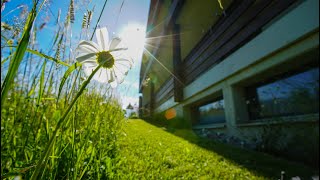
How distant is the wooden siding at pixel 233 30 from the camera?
11.5 ft

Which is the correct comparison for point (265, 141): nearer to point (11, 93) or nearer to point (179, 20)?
point (11, 93)

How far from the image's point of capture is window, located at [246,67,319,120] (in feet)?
9.04

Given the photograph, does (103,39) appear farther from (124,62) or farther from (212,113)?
(212,113)

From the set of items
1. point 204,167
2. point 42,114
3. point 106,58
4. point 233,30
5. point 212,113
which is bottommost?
point 204,167

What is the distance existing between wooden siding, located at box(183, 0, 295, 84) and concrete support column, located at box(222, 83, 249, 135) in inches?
33.0

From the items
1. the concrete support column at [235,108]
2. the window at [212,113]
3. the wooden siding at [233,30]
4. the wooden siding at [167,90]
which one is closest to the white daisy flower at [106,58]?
the wooden siding at [233,30]

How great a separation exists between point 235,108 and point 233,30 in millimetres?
1550

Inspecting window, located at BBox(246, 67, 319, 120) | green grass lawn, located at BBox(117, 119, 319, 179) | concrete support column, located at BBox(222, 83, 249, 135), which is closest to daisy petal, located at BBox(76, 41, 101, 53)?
green grass lawn, located at BBox(117, 119, 319, 179)

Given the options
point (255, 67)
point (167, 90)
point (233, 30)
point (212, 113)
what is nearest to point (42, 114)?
point (255, 67)

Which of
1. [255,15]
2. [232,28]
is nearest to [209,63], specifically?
[232,28]

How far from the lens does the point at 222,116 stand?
5.35 metres

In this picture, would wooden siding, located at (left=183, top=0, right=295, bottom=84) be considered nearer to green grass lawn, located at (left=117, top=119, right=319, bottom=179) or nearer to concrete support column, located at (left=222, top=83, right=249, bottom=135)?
concrete support column, located at (left=222, top=83, right=249, bottom=135)

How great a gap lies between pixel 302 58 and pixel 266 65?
0.56m

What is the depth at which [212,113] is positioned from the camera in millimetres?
5988
